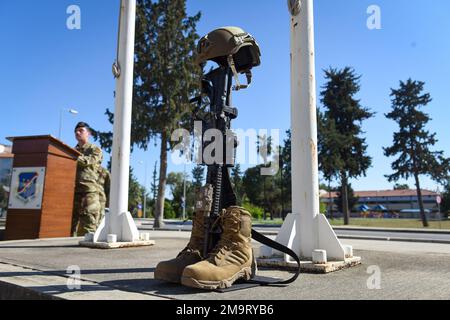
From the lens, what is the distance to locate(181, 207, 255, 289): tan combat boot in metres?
2.70

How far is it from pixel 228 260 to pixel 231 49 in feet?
6.55

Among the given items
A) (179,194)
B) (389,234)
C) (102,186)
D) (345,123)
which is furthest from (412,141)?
(179,194)

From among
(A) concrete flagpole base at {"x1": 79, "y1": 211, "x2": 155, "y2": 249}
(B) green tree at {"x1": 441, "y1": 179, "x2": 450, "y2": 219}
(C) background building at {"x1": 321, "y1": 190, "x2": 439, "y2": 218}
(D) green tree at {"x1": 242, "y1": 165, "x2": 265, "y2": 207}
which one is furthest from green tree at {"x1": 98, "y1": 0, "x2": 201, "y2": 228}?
(C) background building at {"x1": 321, "y1": 190, "x2": 439, "y2": 218}

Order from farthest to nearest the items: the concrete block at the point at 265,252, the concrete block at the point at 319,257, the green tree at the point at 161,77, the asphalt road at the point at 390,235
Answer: the green tree at the point at 161,77 < the asphalt road at the point at 390,235 < the concrete block at the point at 265,252 < the concrete block at the point at 319,257

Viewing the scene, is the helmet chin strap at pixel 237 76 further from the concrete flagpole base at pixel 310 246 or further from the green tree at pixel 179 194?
the green tree at pixel 179 194

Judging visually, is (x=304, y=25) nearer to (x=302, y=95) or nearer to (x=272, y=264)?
(x=302, y=95)

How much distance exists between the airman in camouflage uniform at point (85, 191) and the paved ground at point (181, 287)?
3.61m

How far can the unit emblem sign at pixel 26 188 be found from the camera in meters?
7.59

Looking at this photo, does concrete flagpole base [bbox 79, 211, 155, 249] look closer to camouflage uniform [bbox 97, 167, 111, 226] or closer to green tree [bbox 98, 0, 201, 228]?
camouflage uniform [bbox 97, 167, 111, 226]

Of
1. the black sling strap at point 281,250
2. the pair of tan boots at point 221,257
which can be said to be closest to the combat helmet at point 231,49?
the pair of tan boots at point 221,257

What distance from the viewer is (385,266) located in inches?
169

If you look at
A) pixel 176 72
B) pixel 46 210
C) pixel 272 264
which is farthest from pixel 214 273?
pixel 176 72

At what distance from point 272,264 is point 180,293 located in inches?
72.3
